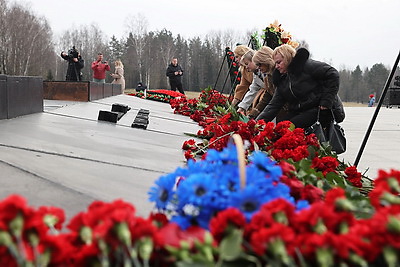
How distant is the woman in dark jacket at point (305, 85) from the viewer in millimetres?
4078

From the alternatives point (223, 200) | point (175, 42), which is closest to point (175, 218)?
point (223, 200)

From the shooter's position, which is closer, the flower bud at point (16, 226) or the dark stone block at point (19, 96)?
the flower bud at point (16, 226)

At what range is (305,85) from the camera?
13.6ft

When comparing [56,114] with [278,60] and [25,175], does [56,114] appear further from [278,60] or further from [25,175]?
[25,175]

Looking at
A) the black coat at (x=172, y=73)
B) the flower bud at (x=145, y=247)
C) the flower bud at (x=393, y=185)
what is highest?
the flower bud at (x=393, y=185)

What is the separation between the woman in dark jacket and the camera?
4078 mm

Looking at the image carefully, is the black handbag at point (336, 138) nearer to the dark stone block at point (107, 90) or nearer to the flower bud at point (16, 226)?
the flower bud at point (16, 226)

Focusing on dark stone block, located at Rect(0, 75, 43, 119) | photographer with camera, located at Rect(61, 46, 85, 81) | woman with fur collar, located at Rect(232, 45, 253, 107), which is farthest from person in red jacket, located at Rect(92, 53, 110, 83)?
dark stone block, located at Rect(0, 75, 43, 119)

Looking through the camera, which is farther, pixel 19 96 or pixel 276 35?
pixel 276 35

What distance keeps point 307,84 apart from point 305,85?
0.08 feet

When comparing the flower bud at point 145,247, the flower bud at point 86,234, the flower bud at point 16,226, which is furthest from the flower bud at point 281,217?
the flower bud at point 16,226

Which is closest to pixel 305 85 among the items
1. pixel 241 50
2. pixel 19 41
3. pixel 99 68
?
pixel 241 50

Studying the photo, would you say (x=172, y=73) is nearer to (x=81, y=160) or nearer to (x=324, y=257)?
(x=81, y=160)

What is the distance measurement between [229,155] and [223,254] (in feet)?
1.11
